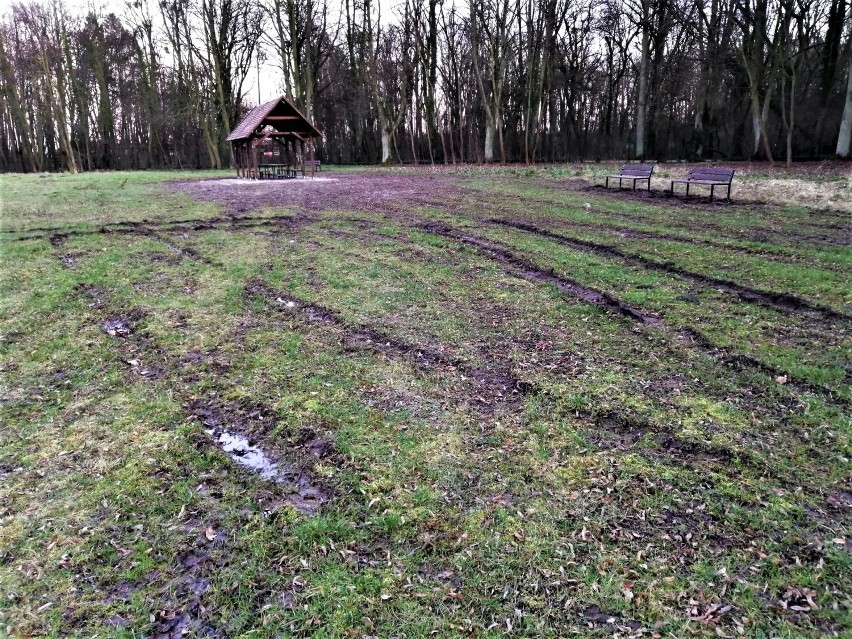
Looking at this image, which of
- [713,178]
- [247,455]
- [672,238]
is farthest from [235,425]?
[713,178]

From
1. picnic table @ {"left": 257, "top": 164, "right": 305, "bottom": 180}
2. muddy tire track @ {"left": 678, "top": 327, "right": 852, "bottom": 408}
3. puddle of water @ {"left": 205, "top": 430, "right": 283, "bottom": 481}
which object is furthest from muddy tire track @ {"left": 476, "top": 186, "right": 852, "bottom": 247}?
picnic table @ {"left": 257, "top": 164, "right": 305, "bottom": 180}

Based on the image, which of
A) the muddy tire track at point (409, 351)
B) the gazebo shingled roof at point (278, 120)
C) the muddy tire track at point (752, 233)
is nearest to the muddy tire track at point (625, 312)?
the muddy tire track at point (409, 351)

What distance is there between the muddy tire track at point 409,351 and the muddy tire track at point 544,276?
2024 mm

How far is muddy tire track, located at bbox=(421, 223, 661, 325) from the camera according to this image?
237 inches

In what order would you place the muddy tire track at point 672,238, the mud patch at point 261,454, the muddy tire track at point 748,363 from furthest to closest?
the muddy tire track at point 672,238 → the muddy tire track at point 748,363 → the mud patch at point 261,454

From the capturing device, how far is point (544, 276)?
24.5 feet

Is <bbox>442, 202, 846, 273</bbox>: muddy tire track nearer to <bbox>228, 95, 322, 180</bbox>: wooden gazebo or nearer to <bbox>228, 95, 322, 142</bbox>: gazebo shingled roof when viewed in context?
<bbox>228, 95, 322, 142</bbox>: gazebo shingled roof

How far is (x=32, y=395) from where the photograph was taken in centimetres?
425

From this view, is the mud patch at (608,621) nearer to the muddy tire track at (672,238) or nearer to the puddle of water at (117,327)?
the puddle of water at (117,327)

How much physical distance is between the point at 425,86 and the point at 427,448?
34291 mm

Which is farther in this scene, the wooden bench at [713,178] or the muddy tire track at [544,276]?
the wooden bench at [713,178]

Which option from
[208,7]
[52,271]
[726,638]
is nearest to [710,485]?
[726,638]

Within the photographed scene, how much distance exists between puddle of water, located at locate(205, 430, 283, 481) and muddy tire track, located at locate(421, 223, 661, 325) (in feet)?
13.2

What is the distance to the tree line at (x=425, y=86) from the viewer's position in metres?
27.2
